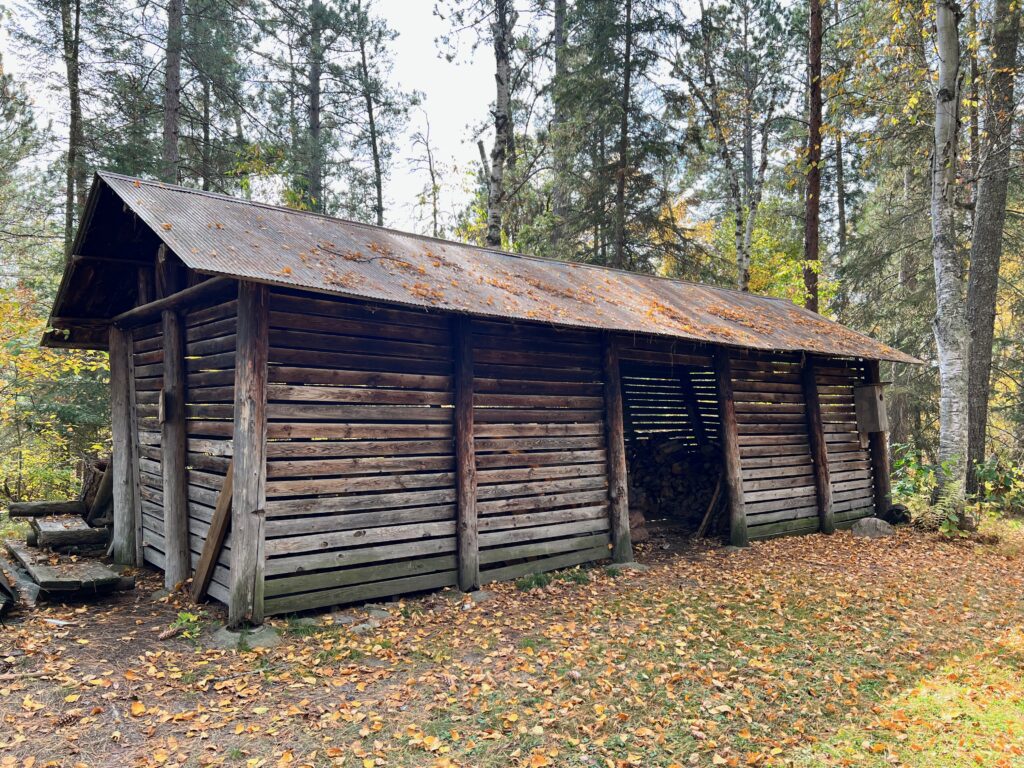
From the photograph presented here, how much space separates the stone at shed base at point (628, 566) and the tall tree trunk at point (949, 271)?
5885 mm

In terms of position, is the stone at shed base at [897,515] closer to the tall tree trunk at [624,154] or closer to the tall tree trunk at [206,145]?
the tall tree trunk at [624,154]

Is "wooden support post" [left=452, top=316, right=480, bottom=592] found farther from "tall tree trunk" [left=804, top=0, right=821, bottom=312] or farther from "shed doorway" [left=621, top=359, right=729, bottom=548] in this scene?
"tall tree trunk" [left=804, top=0, right=821, bottom=312]

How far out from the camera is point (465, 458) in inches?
272

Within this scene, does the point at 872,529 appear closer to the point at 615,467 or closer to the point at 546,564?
the point at 615,467

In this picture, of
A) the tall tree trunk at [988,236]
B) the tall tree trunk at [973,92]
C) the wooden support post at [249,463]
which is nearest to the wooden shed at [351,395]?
the wooden support post at [249,463]

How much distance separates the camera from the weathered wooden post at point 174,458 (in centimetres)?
663

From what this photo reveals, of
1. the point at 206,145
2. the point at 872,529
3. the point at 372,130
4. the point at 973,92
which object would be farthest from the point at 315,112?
the point at 872,529

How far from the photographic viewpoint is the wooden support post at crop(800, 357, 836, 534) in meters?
10.6

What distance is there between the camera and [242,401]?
5.50m

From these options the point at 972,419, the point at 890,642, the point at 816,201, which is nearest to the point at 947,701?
the point at 890,642

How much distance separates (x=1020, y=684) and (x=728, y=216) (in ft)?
73.5

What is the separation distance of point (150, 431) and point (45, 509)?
6.87 ft

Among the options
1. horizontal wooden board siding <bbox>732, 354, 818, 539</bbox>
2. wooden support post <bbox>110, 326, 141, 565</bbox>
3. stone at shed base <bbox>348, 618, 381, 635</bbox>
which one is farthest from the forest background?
stone at shed base <bbox>348, 618, 381, 635</bbox>

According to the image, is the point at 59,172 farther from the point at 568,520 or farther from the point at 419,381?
the point at 568,520
